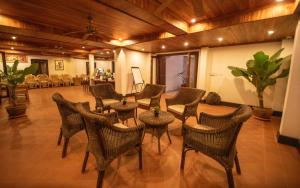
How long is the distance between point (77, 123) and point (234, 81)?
5.39 meters

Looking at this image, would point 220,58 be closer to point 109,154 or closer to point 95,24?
point 95,24

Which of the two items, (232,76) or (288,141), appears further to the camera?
(232,76)

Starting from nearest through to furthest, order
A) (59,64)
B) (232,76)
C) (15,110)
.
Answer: (15,110), (232,76), (59,64)

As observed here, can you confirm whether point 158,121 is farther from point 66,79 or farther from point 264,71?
point 66,79

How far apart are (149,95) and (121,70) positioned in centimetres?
260

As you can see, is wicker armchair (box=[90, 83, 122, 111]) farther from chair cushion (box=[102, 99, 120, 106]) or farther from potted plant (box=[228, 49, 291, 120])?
potted plant (box=[228, 49, 291, 120])

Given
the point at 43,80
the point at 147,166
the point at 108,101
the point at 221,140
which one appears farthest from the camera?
the point at 43,80

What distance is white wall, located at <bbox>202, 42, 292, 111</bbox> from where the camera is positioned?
4.76 meters

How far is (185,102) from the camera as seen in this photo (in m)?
3.67

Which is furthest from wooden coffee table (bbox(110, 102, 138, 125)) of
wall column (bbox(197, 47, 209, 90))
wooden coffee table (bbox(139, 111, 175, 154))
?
wall column (bbox(197, 47, 209, 90))

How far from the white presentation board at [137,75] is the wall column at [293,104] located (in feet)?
18.1

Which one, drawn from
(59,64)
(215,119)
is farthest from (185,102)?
(59,64)

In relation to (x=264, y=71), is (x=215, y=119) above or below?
below

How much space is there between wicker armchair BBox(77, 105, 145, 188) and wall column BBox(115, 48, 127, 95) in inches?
193
